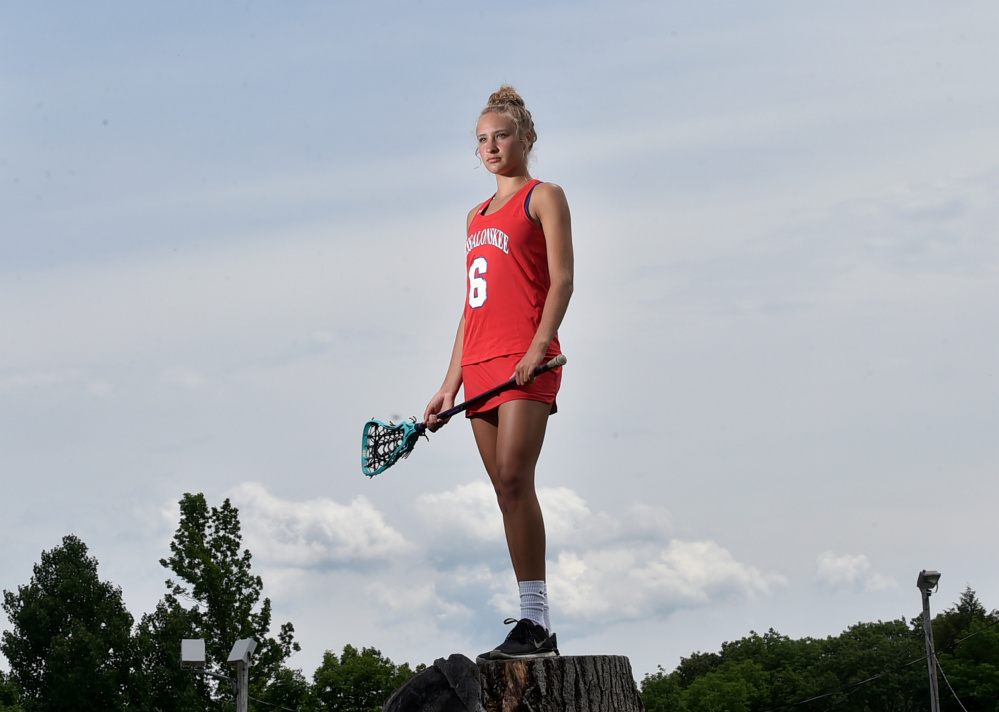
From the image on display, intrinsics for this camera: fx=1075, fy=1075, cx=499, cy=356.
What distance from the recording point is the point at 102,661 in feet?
144

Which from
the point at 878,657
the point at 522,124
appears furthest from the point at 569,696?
the point at 878,657

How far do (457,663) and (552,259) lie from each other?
1999mm

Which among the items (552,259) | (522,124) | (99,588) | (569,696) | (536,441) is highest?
(99,588)

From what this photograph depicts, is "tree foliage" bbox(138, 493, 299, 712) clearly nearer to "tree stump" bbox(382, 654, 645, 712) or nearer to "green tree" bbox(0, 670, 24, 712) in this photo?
"green tree" bbox(0, 670, 24, 712)

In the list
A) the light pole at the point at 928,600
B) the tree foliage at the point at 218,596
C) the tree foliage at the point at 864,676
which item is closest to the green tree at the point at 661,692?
the tree foliage at the point at 864,676

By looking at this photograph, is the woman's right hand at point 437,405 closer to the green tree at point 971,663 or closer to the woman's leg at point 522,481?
the woman's leg at point 522,481

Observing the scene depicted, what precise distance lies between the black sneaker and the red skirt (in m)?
1.06

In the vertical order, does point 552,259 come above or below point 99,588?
below

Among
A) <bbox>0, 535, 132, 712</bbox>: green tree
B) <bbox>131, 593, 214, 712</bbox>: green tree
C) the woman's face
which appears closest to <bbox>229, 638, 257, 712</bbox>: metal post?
the woman's face

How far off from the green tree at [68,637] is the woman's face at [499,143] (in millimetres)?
42197

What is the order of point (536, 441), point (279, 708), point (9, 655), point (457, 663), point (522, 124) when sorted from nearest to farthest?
point (457, 663), point (536, 441), point (522, 124), point (279, 708), point (9, 655)

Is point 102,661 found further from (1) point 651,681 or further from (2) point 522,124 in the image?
(2) point 522,124

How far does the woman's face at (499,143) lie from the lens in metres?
5.64

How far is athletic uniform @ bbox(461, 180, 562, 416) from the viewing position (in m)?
5.36
